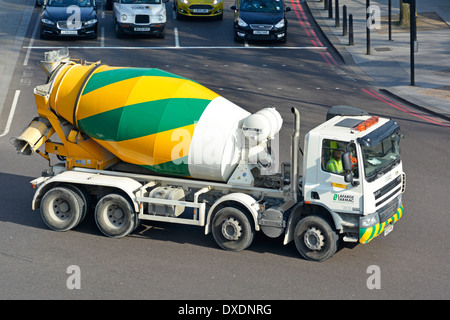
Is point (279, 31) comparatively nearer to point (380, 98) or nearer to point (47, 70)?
point (380, 98)

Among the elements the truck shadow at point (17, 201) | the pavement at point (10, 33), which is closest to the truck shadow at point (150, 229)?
the truck shadow at point (17, 201)

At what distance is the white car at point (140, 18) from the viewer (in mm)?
30516

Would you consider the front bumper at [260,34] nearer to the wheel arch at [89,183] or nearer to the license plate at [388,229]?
the wheel arch at [89,183]

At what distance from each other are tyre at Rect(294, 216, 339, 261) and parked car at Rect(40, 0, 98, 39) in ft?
63.8

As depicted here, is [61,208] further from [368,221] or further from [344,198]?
[368,221]

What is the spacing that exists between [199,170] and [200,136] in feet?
2.11

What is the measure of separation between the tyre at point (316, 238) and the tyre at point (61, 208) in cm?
423

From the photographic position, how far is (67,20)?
3019 cm

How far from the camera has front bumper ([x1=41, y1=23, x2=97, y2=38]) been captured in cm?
3000

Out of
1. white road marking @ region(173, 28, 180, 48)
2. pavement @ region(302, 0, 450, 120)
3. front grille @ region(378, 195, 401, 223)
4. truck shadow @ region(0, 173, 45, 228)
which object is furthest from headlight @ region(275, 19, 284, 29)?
front grille @ region(378, 195, 401, 223)

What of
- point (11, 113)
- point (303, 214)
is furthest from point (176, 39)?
point (303, 214)

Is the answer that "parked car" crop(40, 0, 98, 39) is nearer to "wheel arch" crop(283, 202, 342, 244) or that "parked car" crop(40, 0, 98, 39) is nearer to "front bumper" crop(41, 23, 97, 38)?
"front bumper" crop(41, 23, 97, 38)

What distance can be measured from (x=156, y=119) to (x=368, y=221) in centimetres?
415
